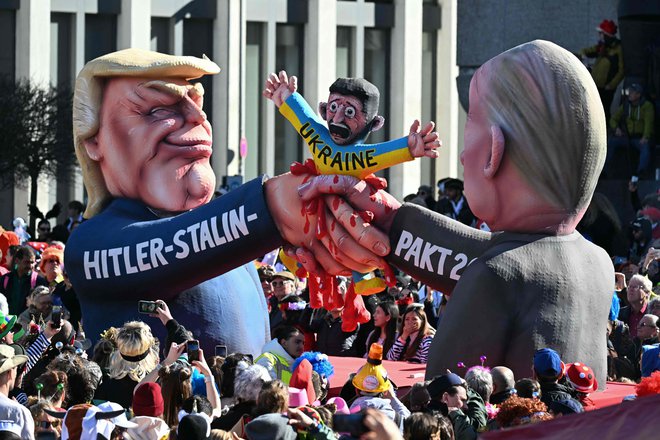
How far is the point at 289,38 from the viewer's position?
31156 mm

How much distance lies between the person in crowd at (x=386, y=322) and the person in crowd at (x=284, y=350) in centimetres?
188

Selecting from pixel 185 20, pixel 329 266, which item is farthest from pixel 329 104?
pixel 185 20

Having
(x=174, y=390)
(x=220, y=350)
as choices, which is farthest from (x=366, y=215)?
(x=174, y=390)

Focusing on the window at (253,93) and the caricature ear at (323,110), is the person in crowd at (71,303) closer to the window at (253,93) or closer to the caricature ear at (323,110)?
the caricature ear at (323,110)

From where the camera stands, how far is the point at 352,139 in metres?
10.1

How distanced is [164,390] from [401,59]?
24.6 meters

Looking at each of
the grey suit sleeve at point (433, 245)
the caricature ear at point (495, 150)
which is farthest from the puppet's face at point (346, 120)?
the caricature ear at point (495, 150)

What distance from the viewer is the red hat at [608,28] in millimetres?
18906

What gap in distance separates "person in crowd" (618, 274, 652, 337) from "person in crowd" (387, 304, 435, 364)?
4.71 ft

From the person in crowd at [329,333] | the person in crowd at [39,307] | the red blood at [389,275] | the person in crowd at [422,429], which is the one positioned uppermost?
the red blood at [389,275]

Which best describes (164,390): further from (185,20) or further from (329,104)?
(185,20)

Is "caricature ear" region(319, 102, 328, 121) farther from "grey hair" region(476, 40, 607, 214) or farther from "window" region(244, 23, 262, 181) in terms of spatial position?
"window" region(244, 23, 262, 181)

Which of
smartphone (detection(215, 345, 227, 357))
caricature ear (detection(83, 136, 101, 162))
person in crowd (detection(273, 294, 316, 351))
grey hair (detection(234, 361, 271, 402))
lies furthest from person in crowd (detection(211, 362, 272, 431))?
person in crowd (detection(273, 294, 316, 351))

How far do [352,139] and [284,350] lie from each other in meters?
1.38
